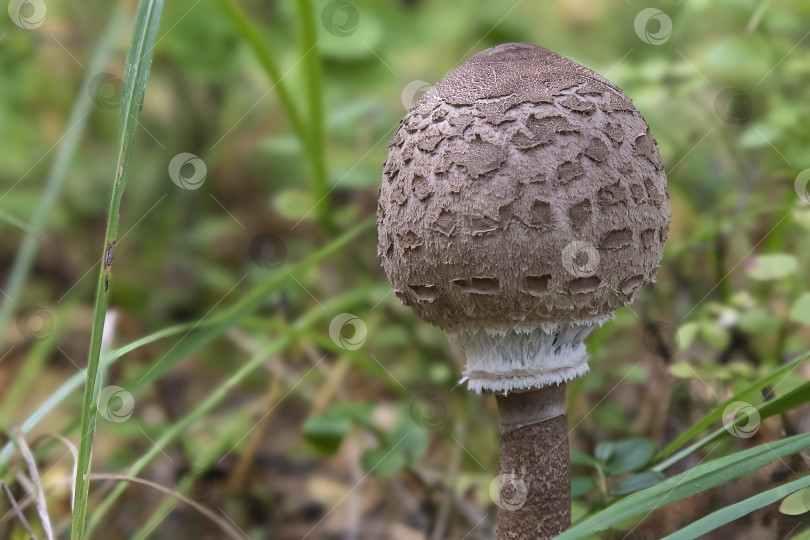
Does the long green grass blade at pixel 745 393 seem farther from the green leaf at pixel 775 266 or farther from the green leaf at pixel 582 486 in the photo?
the green leaf at pixel 775 266

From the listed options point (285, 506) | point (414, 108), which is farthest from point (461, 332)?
point (285, 506)

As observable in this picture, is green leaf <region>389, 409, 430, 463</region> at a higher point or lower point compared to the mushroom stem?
higher

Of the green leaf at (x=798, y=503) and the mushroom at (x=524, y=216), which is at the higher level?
the mushroom at (x=524, y=216)

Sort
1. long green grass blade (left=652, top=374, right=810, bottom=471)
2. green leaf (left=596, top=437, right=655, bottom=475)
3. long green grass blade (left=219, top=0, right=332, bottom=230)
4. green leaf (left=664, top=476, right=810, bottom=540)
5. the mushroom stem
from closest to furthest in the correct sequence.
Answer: green leaf (left=664, top=476, right=810, bottom=540) < long green grass blade (left=652, top=374, right=810, bottom=471) < the mushroom stem < green leaf (left=596, top=437, right=655, bottom=475) < long green grass blade (left=219, top=0, right=332, bottom=230)

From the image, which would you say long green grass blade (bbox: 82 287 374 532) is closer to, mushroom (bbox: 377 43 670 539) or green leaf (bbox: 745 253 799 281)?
mushroom (bbox: 377 43 670 539)

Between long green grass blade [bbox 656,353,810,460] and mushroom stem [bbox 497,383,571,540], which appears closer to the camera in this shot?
long green grass blade [bbox 656,353,810,460]

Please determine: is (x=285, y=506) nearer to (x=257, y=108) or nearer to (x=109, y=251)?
(x=109, y=251)

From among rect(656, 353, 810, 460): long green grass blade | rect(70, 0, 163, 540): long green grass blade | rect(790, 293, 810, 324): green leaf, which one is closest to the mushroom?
rect(656, 353, 810, 460): long green grass blade

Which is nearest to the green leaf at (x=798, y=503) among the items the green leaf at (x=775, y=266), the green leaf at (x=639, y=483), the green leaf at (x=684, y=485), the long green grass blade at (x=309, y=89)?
the green leaf at (x=684, y=485)
